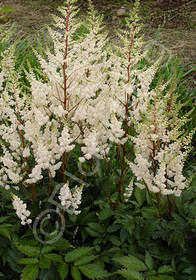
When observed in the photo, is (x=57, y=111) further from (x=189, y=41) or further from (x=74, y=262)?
(x=189, y=41)

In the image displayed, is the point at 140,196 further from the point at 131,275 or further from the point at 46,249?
the point at 46,249

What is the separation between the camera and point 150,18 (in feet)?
20.5

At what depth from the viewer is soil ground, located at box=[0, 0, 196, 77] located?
5211 mm

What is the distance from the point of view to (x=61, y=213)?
1756mm

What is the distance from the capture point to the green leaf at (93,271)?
1.40m

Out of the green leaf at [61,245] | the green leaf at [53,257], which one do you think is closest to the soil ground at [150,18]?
the green leaf at [61,245]

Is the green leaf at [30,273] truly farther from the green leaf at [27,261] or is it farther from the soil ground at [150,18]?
the soil ground at [150,18]

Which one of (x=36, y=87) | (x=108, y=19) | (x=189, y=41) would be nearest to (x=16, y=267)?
(x=36, y=87)

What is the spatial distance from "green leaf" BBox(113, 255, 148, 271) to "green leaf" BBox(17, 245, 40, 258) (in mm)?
422

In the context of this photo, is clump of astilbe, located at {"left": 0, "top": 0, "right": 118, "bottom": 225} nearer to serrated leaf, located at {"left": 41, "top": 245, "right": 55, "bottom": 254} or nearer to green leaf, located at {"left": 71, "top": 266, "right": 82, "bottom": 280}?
serrated leaf, located at {"left": 41, "top": 245, "right": 55, "bottom": 254}

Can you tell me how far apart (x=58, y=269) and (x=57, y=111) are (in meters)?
0.85

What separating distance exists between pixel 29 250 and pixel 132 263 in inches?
21.3

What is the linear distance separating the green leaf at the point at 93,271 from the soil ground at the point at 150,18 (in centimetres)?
416

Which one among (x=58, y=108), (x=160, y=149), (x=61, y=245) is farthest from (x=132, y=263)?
(x=58, y=108)
